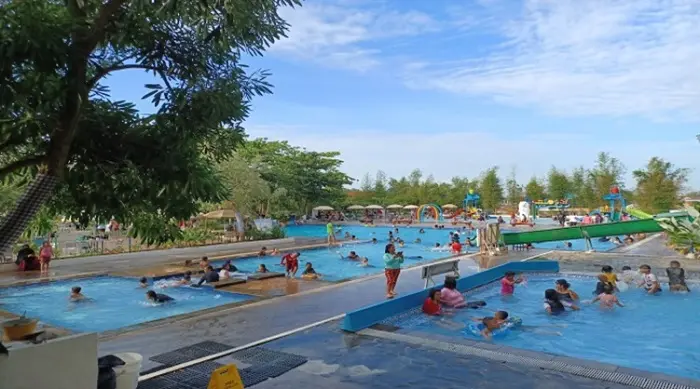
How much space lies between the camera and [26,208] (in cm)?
327

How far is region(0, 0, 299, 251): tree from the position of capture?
2975 millimetres

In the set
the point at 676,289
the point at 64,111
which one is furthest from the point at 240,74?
the point at 676,289

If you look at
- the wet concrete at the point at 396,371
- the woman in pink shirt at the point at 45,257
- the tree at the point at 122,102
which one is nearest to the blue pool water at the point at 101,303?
the woman in pink shirt at the point at 45,257

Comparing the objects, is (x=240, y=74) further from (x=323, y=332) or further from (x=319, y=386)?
(x=323, y=332)

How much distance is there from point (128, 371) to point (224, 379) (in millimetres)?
1251

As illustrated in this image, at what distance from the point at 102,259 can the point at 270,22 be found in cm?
1810

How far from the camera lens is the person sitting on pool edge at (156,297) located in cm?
1262

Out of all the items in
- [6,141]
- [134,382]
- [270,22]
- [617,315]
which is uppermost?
[270,22]

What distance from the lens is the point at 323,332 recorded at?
8047mm

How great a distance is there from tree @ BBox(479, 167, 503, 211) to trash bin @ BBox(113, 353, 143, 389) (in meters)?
66.3

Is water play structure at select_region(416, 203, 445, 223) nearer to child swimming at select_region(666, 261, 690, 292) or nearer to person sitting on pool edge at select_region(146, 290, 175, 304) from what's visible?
child swimming at select_region(666, 261, 690, 292)

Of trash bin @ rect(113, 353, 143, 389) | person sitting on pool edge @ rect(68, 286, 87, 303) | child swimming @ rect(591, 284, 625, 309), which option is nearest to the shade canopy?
person sitting on pool edge @ rect(68, 286, 87, 303)

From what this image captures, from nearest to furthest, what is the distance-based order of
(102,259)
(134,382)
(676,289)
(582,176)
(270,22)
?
1. (270,22)
2. (134,382)
3. (676,289)
4. (102,259)
5. (582,176)

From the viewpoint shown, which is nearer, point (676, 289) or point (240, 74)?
point (240, 74)
